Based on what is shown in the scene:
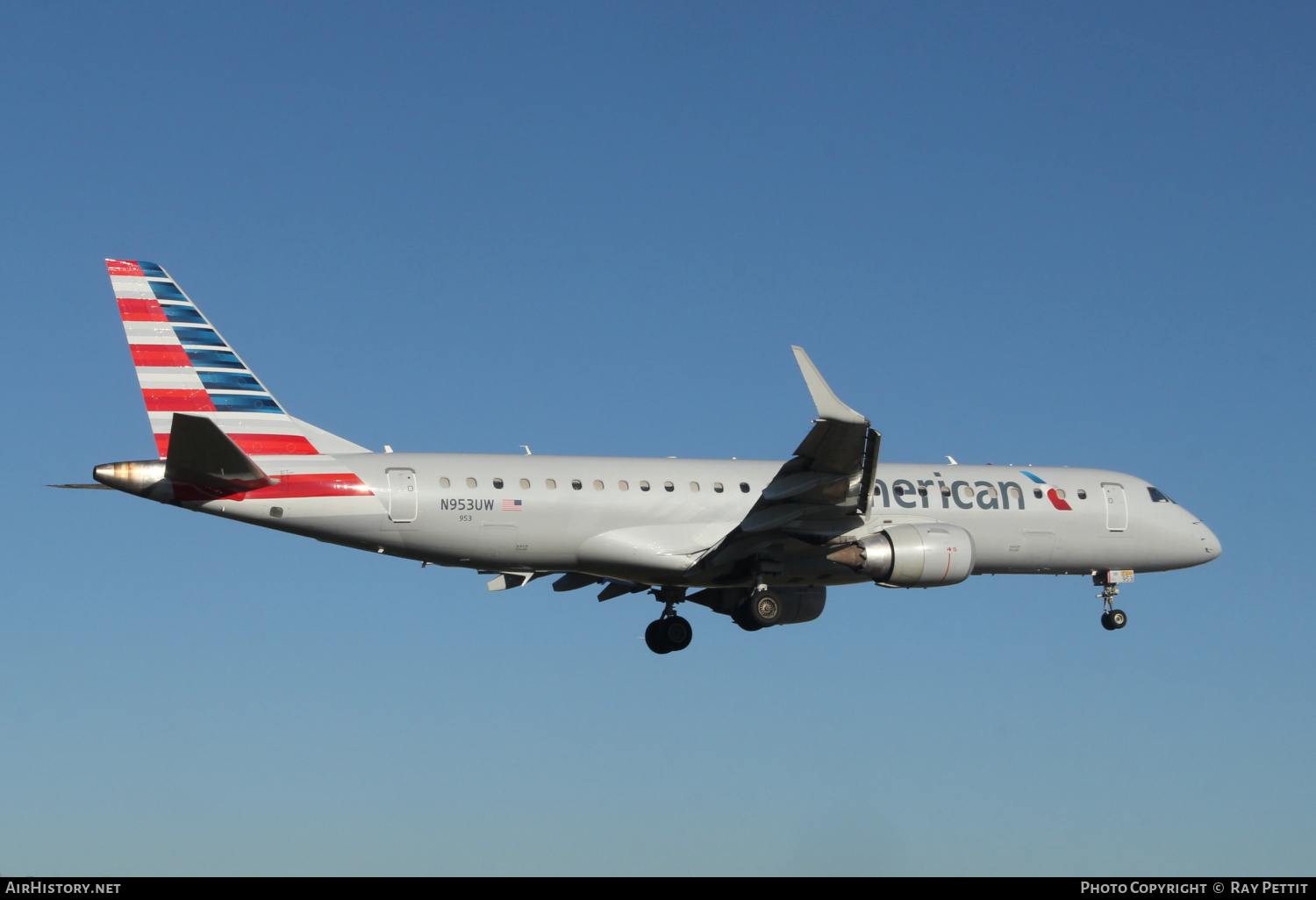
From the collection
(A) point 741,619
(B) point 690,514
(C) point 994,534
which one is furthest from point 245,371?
(C) point 994,534

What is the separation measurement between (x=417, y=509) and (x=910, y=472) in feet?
36.9

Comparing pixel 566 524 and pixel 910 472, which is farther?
pixel 910 472

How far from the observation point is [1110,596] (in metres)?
32.5

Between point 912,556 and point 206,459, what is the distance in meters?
13.6

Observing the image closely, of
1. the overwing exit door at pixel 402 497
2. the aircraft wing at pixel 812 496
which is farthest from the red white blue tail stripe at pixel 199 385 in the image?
the aircraft wing at pixel 812 496

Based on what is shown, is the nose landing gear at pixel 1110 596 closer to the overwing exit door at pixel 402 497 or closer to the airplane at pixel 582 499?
the airplane at pixel 582 499

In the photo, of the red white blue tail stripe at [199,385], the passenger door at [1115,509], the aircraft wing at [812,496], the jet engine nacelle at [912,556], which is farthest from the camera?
the passenger door at [1115,509]

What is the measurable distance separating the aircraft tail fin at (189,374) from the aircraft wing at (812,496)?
8.40 m

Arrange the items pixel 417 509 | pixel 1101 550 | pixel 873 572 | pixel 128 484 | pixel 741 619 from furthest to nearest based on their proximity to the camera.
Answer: pixel 1101 550, pixel 741 619, pixel 873 572, pixel 417 509, pixel 128 484

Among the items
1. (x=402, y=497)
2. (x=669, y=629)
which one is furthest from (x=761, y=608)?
(x=402, y=497)

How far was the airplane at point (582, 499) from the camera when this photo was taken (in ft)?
81.4

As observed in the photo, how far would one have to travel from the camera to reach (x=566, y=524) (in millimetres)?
26688
